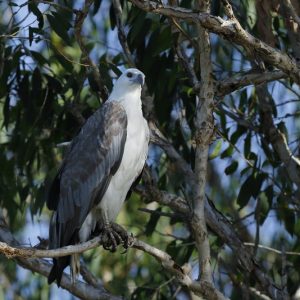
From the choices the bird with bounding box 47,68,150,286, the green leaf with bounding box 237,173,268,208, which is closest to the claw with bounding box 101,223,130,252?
the bird with bounding box 47,68,150,286

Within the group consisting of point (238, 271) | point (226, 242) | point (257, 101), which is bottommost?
point (238, 271)

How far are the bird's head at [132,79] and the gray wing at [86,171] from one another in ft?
0.47

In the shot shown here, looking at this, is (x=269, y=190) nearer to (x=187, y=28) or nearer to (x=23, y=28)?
(x=187, y=28)

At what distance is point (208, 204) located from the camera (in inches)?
200

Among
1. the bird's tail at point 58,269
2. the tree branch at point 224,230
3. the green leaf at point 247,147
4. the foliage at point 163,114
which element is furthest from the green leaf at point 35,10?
the green leaf at point 247,147

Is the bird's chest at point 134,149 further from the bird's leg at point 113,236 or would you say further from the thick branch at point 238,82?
the thick branch at point 238,82

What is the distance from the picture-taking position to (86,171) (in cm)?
496

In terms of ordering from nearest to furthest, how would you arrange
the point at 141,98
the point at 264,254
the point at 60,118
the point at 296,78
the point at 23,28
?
the point at 296,78
the point at 23,28
the point at 141,98
the point at 60,118
the point at 264,254

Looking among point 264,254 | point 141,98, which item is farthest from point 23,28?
point 264,254

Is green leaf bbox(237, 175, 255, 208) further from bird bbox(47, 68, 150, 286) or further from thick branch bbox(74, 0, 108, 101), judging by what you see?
thick branch bbox(74, 0, 108, 101)

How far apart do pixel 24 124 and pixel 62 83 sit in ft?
1.31

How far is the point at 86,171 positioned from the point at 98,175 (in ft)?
0.29

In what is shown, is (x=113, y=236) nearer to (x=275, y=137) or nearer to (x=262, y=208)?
(x=275, y=137)

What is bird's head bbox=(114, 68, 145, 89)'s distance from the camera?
5.10 meters
